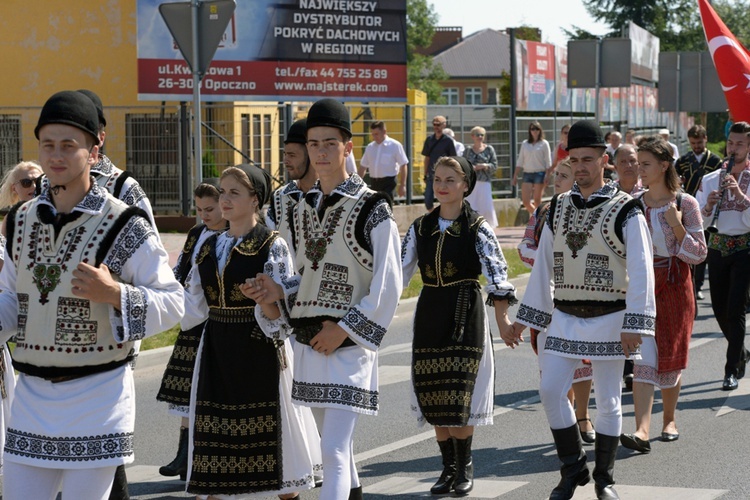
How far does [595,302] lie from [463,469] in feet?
3.95

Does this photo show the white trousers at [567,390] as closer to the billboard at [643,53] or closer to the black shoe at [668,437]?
the black shoe at [668,437]

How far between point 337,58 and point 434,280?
62.4 ft

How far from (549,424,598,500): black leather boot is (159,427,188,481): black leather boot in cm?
218

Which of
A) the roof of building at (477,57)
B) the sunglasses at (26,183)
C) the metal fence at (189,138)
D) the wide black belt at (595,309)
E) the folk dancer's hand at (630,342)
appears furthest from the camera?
the roof of building at (477,57)

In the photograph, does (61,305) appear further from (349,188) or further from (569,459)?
(569,459)

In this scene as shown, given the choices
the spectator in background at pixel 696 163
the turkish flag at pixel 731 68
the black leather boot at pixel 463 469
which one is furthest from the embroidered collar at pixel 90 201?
the spectator in background at pixel 696 163

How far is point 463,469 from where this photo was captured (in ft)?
24.4

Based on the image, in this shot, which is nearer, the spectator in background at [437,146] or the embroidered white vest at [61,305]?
the embroidered white vest at [61,305]

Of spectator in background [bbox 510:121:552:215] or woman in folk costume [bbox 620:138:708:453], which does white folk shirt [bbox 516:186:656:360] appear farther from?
spectator in background [bbox 510:121:552:215]

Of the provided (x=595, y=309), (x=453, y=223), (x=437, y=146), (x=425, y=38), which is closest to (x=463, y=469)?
(x=595, y=309)

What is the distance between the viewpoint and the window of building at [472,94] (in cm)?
12719

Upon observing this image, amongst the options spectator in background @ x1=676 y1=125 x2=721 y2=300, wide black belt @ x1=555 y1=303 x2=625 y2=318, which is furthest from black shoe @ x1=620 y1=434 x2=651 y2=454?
spectator in background @ x1=676 y1=125 x2=721 y2=300

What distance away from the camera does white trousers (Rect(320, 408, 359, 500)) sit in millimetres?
5863

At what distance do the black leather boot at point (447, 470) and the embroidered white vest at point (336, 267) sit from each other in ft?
5.68
